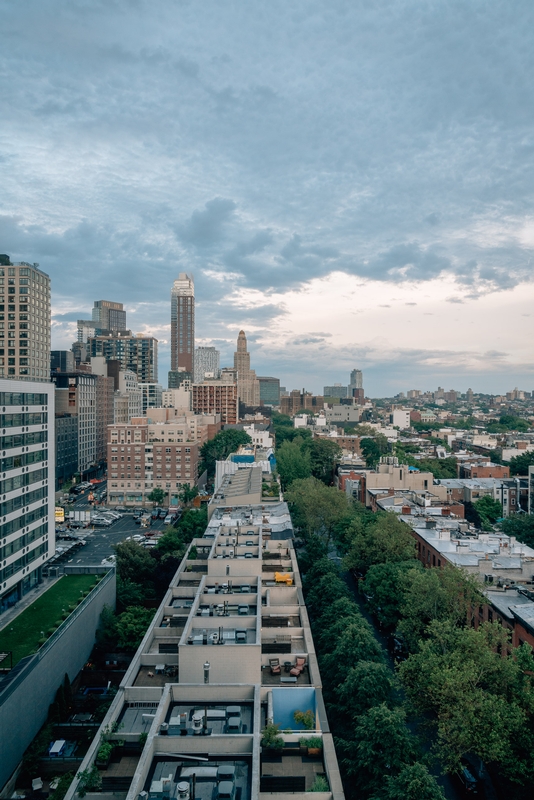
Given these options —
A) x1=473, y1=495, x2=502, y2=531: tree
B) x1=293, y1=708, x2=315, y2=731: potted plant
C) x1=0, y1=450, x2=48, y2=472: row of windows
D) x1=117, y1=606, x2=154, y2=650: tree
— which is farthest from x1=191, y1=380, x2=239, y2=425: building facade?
x1=293, y1=708, x2=315, y2=731: potted plant

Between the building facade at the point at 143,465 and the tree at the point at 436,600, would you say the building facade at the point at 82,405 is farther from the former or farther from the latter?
the tree at the point at 436,600

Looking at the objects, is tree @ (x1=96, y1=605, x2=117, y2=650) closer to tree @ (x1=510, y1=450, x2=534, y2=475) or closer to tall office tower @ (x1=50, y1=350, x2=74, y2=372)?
tree @ (x1=510, y1=450, x2=534, y2=475)

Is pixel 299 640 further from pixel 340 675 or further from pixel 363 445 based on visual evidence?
pixel 363 445

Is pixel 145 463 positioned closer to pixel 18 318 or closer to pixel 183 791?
pixel 18 318

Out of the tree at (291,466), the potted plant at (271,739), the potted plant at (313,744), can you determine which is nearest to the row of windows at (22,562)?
the potted plant at (271,739)

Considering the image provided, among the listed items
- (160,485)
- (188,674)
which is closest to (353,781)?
(188,674)

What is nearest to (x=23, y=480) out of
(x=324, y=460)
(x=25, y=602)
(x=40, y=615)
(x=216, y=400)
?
(x=25, y=602)
